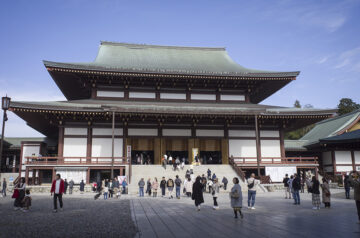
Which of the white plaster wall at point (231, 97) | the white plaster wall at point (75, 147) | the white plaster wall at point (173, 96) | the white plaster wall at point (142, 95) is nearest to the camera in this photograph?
the white plaster wall at point (75, 147)

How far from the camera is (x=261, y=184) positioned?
2547 cm

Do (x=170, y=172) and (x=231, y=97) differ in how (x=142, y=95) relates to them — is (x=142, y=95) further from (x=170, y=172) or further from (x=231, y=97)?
(x=231, y=97)

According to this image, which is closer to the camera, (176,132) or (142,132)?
(142,132)

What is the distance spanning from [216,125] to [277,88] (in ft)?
32.4

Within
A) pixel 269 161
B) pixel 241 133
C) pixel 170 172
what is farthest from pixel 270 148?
pixel 170 172

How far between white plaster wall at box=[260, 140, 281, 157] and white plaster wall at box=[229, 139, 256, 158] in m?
0.95

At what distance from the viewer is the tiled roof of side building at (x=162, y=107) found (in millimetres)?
26047

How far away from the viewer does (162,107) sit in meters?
28.9

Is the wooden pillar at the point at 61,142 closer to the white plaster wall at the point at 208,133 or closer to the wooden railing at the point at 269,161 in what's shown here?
the white plaster wall at the point at 208,133

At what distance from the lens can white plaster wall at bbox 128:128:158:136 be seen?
29.8 meters

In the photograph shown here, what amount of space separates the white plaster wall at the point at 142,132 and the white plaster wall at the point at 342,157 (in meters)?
20.7

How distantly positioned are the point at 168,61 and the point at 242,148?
46.3 feet

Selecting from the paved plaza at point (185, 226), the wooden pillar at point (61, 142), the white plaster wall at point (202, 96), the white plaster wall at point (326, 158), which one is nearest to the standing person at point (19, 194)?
the paved plaza at point (185, 226)

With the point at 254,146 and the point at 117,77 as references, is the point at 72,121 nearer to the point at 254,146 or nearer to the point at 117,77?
the point at 117,77
